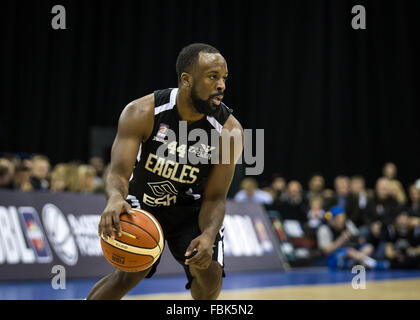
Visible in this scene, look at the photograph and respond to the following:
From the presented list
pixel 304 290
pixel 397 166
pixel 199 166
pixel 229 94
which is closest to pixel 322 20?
pixel 229 94

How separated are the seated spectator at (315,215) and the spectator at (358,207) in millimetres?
556

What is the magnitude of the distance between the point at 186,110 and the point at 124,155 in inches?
21.9

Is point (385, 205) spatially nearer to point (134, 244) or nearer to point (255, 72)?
point (255, 72)

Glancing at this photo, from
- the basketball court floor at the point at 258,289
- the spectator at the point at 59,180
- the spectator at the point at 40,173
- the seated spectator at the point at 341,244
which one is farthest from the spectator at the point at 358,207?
the spectator at the point at 40,173

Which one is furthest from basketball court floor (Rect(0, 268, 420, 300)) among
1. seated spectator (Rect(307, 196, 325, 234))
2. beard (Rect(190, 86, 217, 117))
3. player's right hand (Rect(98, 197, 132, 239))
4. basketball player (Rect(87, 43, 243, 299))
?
beard (Rect(190, 86, 217, 117))

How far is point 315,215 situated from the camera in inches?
487

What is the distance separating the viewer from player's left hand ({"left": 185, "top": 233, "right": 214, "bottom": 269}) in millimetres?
3564

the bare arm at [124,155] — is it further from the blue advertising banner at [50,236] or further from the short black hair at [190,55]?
the blue advertising banner at [50,236]

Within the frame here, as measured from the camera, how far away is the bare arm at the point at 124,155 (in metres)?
3.36

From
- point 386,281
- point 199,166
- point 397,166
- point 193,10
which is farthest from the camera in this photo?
point 193,10

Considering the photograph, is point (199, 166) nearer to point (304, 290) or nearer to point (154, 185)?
point (154, 185)

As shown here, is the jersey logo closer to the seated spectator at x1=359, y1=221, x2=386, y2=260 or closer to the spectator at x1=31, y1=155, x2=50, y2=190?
the spectator at x1=31, y1=155, x2=50, y2=190

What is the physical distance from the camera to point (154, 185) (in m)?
4.02
